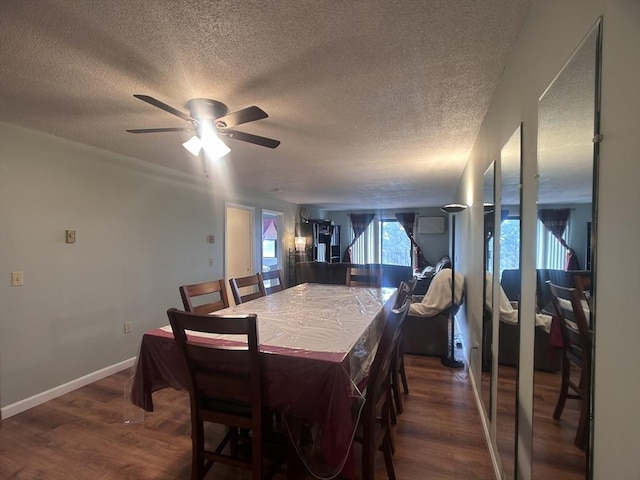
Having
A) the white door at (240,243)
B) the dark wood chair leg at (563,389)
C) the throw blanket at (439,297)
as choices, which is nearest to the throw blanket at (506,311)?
the dark wood chair leg at (563,389)

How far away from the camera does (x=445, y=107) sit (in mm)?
2148

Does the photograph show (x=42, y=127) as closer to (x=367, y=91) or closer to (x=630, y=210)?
(x=367, y=91)

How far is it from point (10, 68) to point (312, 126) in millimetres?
1790

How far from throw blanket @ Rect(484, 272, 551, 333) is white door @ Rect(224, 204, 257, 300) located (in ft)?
14.8

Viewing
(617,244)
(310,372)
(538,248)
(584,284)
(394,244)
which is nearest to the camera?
(617,244)

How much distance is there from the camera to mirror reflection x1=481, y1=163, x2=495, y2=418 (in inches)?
73.9

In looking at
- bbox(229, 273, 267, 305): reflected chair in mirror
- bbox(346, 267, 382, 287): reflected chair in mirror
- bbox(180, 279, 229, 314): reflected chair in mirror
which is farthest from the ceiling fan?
bbox(346, 267, 382, 287): reflected chair in mirror

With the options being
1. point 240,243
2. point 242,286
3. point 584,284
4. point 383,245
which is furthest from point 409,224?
point 584,284

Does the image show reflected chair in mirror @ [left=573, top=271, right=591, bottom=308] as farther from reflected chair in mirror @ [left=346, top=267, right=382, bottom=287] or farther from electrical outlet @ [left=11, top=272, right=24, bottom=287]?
electrical outlet @ [left=11, top=272, right=24, bottom=287]

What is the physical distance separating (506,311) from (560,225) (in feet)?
2.72

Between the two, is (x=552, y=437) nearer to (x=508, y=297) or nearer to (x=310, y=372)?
(x=508, y=297)

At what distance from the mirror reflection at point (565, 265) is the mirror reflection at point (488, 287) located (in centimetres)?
84

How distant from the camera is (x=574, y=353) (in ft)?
2.75

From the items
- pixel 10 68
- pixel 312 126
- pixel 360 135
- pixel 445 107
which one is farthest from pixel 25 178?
pixel 445 107
